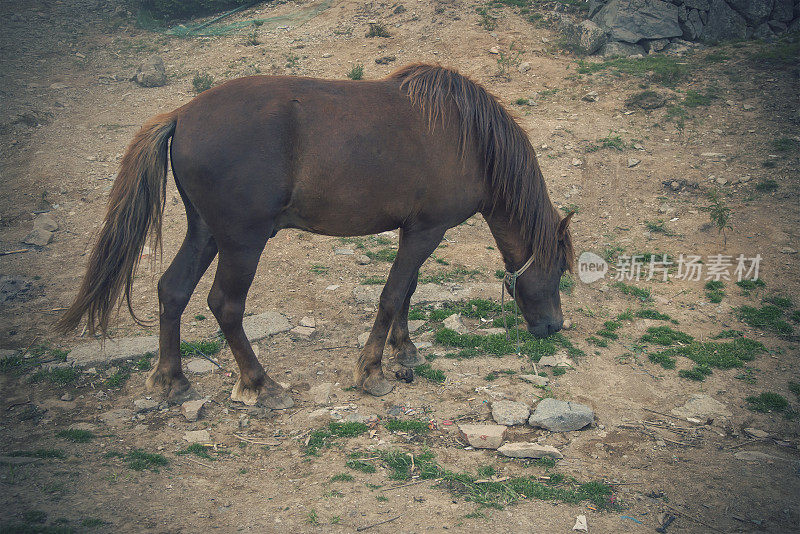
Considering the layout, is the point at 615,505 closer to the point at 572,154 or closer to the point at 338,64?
the point at 572,154

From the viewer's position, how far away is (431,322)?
5828mm

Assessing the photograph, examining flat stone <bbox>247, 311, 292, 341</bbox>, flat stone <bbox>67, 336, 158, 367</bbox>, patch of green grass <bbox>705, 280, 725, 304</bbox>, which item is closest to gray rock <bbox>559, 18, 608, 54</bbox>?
patch of green grass <bbox>705, 280, 725, 304</bbox>

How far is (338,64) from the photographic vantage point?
1142cm

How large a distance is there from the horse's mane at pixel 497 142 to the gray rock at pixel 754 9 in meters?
10.0

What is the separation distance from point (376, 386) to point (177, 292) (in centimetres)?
178

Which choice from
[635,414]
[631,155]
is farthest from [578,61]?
[635,414]

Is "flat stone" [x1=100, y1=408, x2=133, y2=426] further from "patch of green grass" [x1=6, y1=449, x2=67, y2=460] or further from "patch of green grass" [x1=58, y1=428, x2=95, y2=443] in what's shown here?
"patch of green grass" [x1=6, y1=449, x2=67, y2=460]

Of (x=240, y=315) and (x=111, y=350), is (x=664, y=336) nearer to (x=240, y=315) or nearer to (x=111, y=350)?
(x=240, y=315)

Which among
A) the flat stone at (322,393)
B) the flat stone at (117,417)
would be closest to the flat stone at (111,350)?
the flat stone at (117,417)

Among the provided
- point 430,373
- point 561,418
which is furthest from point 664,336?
point 430,373

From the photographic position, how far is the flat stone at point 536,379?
187 inches

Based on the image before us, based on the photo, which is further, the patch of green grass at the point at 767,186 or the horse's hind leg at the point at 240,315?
the patch of green grass at the point at 767,186

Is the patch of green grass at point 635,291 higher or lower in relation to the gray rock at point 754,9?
lower

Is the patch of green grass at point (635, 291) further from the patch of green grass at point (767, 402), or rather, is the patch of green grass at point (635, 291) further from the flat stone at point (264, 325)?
the flat stone at point (264, 325)
